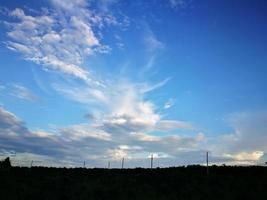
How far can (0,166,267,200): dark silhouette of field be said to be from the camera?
29234mm

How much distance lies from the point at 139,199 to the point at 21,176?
62.8 feet

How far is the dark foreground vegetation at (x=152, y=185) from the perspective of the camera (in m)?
29.2

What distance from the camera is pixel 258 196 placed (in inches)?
1046

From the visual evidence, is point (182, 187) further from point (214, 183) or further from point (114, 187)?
point (114, 187)

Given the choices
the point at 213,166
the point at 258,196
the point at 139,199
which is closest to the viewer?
the point at 258,196

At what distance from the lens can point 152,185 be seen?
112 ft

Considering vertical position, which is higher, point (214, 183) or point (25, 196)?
point (214, 183)

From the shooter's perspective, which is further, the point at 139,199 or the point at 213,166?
the point at 213,166

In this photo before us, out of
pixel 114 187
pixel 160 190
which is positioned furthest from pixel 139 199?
pixel 114 187

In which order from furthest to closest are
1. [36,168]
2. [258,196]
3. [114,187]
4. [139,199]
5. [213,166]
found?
[36,168] → [213,166] → [114,187] → [139,199] → [258,196]

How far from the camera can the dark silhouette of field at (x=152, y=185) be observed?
29.2 meters

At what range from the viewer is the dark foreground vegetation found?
2923 centimetres

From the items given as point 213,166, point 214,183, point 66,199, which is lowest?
point 66,199

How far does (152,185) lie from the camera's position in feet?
112
